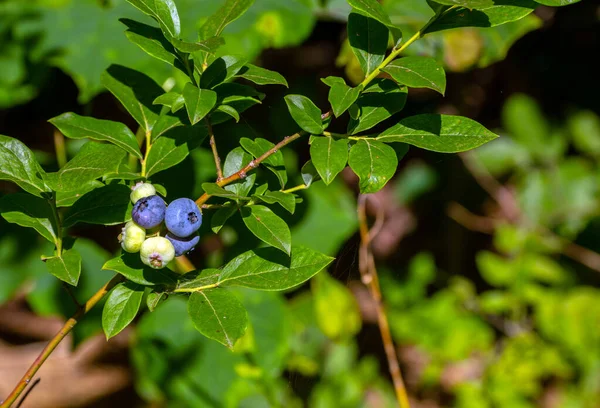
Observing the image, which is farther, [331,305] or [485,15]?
[331,305]

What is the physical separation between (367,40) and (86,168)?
1.10 feet

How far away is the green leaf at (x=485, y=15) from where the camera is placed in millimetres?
676

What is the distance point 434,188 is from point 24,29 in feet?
5.12

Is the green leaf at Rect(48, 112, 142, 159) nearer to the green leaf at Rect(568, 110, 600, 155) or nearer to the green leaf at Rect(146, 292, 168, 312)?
the green leaf at Rect(146, 292, 168, 312)

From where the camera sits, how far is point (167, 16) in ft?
2.22

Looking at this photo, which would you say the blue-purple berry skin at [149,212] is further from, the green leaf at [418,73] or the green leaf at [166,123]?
the green leaf at [418,73]

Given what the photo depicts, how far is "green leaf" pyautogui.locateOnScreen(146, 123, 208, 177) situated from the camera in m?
0.72

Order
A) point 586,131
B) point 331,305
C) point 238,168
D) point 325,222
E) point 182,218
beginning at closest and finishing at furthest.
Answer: point 182,218 → point 238,168 → point 325,222 → point 331,305 → point 586,131

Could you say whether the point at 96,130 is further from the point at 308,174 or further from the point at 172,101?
the point at 308,174

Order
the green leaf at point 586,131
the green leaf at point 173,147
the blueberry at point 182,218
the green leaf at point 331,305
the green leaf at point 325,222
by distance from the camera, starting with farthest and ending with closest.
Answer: the green leaf at point 586,131, the green leaf at point 331,305, the green leaf at point 325,222, the green leaf at point 173,147, the blueberry at point 182,218

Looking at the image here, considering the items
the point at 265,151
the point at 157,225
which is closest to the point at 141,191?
the point at 157,225

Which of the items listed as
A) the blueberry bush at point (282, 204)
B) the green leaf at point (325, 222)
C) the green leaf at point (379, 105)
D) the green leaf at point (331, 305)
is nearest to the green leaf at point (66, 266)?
the blueberry bush at point (282, 204)

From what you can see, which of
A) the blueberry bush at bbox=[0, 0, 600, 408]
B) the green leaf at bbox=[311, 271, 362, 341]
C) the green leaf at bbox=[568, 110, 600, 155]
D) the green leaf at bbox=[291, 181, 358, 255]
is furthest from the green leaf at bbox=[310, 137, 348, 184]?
the green leaf at bbox=[568, 110, 600, 155]

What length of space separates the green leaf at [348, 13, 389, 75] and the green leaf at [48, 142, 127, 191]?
0.28m
